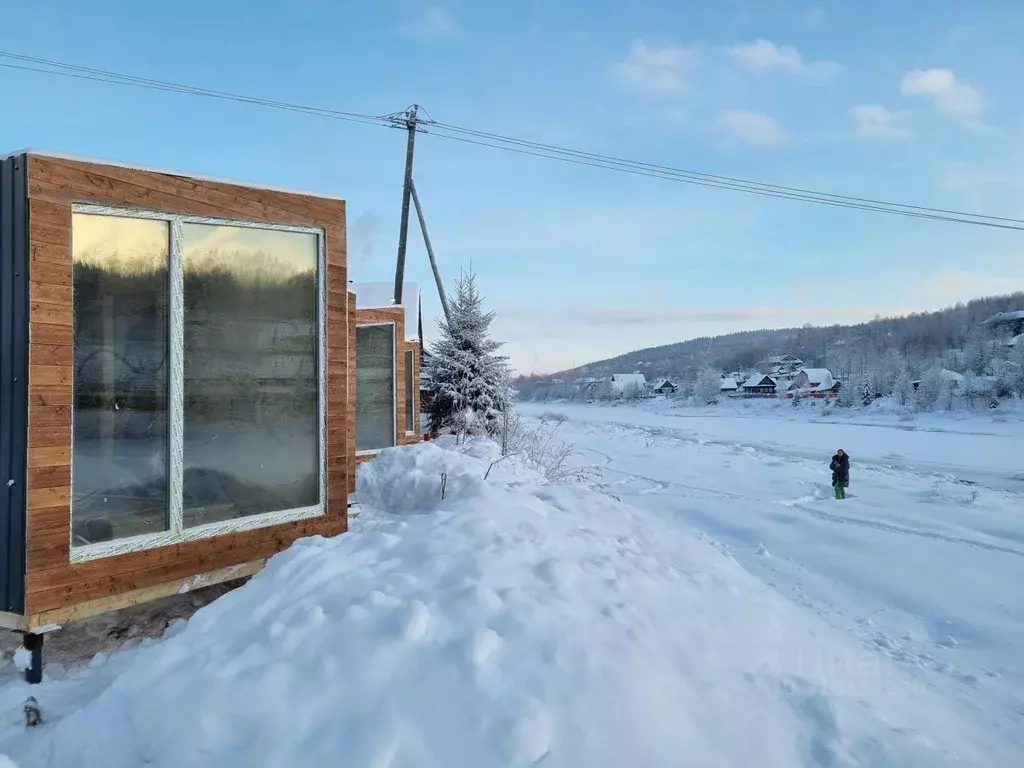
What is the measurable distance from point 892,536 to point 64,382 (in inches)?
406

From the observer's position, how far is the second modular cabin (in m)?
3.23

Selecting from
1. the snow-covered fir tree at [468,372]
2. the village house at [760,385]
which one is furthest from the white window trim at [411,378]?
the village house at [760,385]

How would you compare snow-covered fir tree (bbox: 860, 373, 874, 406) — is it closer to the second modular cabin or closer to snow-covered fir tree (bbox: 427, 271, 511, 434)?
snow-covered fir tree (bbox: 427, 271, 511, 434)

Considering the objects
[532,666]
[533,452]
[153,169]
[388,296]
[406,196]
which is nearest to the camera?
[532,666]

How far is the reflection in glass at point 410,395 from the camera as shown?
39.7 feet

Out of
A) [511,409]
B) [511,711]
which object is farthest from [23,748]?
[511,409]

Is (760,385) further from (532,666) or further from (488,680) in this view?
(488,680)

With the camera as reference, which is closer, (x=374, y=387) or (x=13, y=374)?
(x=13, y=374)

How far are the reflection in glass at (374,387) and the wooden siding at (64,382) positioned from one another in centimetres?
529

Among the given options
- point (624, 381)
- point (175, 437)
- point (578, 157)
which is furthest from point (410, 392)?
point (624, 381)

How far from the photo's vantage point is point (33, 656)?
3.27 meters

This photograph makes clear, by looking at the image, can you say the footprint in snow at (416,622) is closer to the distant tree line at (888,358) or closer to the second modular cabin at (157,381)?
the second modular cabin at (157,381)

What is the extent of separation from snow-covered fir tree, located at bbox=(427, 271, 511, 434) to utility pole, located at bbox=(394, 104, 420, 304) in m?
2.17

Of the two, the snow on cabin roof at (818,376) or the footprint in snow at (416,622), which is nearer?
the footprint in snow at (416,622)
